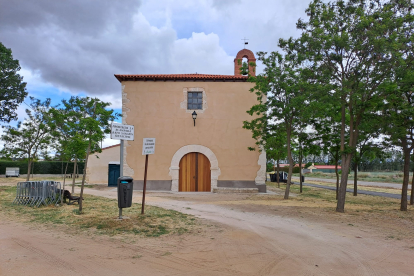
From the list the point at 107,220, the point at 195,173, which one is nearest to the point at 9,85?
the point at 195,173

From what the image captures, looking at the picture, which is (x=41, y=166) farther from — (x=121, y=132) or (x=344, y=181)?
(x=344, y=181)

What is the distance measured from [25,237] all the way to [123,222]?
1.91 m

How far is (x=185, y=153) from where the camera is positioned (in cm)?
1638

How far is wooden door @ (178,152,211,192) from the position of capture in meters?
16.4

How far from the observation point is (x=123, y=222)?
688 cm

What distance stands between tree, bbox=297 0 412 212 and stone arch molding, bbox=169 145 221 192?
750cm

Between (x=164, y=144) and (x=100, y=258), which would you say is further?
(x=164, y=144)

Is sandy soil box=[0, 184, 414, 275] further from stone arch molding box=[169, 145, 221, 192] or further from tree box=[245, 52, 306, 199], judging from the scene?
stone arch molding box=[169, 145, 221, 192]

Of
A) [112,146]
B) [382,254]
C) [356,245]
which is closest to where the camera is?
[382,254]

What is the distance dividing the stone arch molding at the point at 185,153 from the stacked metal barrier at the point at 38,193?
704 cm

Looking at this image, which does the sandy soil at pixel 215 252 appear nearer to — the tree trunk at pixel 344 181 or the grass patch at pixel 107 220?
the grass patch at pixel 107 220

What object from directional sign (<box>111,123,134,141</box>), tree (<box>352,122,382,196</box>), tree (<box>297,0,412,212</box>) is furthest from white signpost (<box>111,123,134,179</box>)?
tree (<box>352,122,382,196</box>)

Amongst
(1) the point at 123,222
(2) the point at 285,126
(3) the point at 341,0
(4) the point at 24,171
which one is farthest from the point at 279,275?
(4) the point at 24,171

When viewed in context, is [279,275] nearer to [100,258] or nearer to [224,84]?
[100,258]
